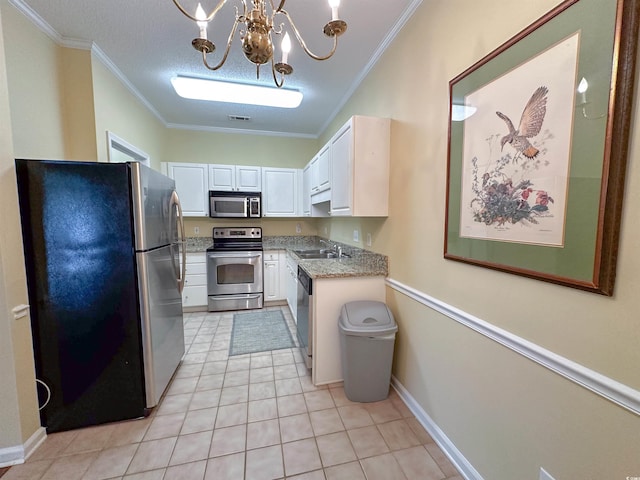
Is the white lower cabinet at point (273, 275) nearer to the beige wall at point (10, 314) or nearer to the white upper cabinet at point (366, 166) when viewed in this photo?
the white upper cabinet at point (366, 166)

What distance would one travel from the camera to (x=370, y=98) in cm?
245

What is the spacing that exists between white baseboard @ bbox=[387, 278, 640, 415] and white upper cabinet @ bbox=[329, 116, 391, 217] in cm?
96

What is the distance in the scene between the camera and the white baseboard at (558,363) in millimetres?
776

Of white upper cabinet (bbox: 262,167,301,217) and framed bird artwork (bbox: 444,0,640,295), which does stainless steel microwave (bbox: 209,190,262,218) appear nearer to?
white upper cabinet (bbox: 262,167,301,217)

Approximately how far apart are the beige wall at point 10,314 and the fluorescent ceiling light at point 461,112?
242 centimetres

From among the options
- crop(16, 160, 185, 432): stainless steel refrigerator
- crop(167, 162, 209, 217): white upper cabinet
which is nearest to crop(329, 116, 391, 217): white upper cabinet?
crop(16, 160, 185, 432): stainless steel refrigerator

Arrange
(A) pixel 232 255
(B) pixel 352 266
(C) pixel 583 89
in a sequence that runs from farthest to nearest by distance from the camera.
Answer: (A) pixel 232 255 → (B) pixel 352 266 → (C) pixel 583 89

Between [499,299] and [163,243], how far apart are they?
2.19m

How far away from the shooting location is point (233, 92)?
2805mm

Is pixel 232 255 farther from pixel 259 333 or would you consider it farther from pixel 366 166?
pixel 366 166

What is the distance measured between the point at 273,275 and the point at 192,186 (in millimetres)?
1766

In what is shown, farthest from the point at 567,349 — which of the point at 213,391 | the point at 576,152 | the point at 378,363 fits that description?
the point at 213,391

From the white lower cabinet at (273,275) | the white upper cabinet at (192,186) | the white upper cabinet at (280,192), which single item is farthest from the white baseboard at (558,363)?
the white upper cabinet at (192,186)

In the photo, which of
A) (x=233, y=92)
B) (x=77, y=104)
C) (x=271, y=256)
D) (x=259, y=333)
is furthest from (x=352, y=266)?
(x=77, y=104)
